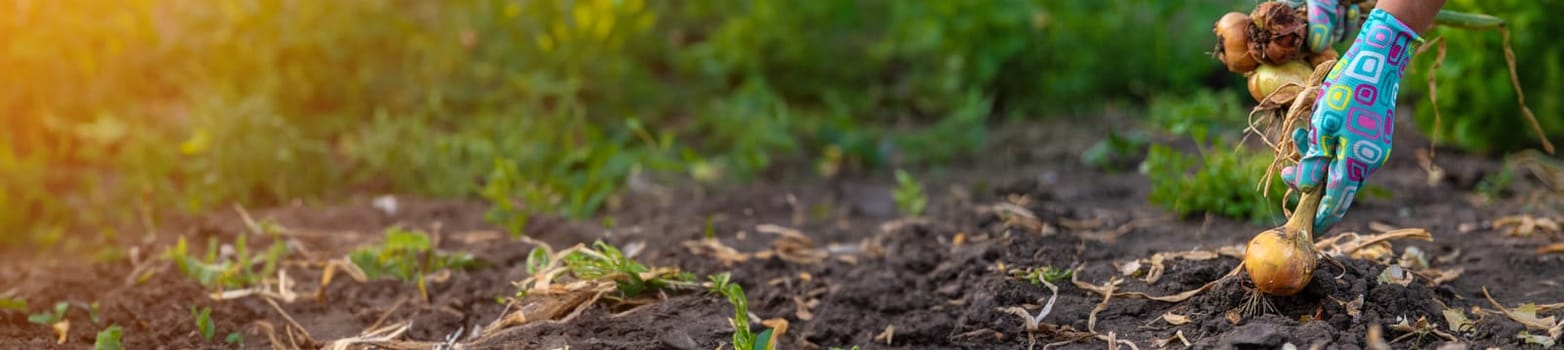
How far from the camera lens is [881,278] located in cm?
318

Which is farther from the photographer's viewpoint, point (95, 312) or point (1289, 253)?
point (95, 312)

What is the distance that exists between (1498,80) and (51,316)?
165 inches

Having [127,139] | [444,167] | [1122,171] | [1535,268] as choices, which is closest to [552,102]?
[444,167]

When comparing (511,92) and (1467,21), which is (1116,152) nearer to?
(1467,21)

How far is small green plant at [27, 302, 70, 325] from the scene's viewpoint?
9.29 feet

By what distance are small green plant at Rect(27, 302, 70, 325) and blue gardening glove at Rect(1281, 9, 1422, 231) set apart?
2491 millimetres

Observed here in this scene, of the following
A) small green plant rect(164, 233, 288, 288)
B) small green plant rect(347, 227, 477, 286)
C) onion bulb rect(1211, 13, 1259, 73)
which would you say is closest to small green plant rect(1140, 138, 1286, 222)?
onion bulb rect(1211, 13, 1259, 73)

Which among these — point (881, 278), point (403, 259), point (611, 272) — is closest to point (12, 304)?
point (403, 259)

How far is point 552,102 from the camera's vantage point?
5246 millimetres

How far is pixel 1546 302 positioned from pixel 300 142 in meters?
3.50

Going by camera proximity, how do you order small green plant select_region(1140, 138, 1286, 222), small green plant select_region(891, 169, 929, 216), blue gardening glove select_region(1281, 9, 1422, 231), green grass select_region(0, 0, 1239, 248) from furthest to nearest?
1. green grass select_region(0, 0, 1239, 248)
2. small green plant select_region(891, 169, 929, 216)
3. small green plant select_region(1140, 138, 1286, 222)
4. blue gardening glove select_region(1281, 9, 1422, 231)

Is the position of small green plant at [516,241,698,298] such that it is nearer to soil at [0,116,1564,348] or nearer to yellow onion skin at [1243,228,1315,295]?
soil at [0,116,1564,348]

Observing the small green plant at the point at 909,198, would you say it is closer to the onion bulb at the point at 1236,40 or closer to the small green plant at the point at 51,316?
the onion bulb at the point at 1236,40

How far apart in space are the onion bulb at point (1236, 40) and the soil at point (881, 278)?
0.41 metres
